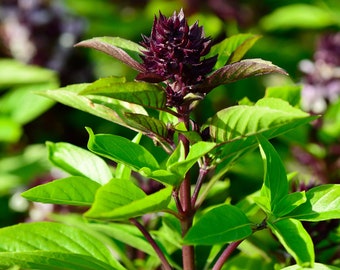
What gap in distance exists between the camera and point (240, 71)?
69cm

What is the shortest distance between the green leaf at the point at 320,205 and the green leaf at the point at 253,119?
0.25ft

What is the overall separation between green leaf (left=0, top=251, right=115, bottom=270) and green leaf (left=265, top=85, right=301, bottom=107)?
1.02 feet

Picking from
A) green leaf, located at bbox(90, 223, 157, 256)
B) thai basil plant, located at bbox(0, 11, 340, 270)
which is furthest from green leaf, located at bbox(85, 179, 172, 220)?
green leaf, located at bbox(90, 223, 157, 256)

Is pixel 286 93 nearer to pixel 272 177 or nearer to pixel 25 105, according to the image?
pixel 272 177

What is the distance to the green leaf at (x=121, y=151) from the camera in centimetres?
72

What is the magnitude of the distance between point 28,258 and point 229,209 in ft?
0.70

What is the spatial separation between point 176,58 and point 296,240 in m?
0.22

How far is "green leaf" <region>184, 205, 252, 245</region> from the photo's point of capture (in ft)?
2.11

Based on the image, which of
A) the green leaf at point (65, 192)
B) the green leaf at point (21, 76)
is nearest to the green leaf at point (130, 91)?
the green leaf at point (65, 192)

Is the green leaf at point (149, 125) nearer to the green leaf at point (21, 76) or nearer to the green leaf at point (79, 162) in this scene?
the green leaf at point (79, 162)

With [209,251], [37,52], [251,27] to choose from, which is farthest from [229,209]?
[251,27]

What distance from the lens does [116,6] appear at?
2.93 meters

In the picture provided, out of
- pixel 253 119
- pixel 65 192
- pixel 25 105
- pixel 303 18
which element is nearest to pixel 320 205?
pixel 253 119

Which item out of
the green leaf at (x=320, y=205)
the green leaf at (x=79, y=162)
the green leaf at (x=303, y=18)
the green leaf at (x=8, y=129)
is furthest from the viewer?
the green leaf at (x=303, y=18)
